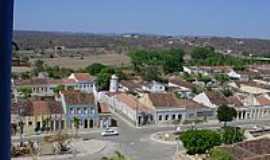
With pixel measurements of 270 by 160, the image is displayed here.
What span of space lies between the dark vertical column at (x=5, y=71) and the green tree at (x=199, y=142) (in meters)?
10.8

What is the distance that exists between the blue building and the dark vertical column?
45.4 ft

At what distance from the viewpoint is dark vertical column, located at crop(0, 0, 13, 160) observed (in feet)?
1.69

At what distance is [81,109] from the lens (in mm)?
14398

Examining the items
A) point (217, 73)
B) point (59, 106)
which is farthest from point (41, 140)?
point (217, 73)

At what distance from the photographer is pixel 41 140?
12.5m

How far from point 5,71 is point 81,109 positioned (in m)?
14.0

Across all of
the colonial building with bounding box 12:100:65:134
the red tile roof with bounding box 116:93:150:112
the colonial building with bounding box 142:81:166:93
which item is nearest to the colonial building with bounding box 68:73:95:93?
the colonial building with bounding box 142:81:166:93

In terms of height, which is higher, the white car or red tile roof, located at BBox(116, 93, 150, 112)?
red tile roof, located at BBox(116, 93, 150, 112)

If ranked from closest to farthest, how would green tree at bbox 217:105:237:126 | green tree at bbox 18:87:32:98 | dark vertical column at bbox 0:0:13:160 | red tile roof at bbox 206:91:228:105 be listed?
1. dark vertical column at bbox 0:0:13:160
2. green tree at bbox 217:105:237:126
3. red tile roof at bbox 206:91:228:105
4. green tree at bbox 18:87:32:98

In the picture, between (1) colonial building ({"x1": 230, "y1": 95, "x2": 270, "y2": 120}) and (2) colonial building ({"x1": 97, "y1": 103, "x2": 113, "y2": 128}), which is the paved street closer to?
(2) colonial building ({"x1": 97, "y1": 103, "x2": 113, "y2": 128})

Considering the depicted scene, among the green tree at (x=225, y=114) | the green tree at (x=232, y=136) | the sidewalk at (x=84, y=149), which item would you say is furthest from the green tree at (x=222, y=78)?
the sidewalk at (x=84, y=149)

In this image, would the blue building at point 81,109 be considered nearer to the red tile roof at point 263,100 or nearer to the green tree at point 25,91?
the green tree at point 25,91

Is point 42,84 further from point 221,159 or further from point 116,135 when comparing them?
point 221,159

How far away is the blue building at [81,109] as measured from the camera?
46.8 feet
